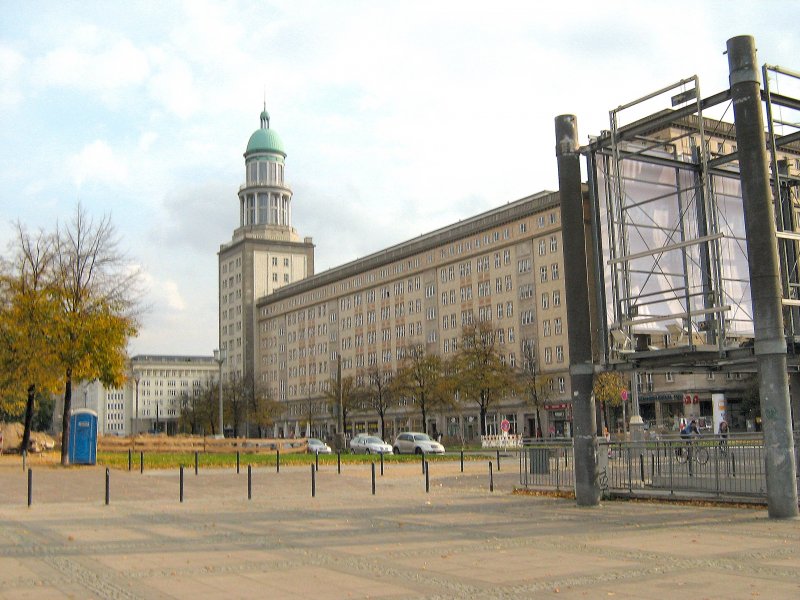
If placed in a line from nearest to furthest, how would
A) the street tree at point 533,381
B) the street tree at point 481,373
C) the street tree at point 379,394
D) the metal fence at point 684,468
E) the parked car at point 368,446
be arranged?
the metal fence at point 684,468
the parked car at point 368,446
the street tree at point 481,373
the street tree at point 533,381
the street tree at point 379,394

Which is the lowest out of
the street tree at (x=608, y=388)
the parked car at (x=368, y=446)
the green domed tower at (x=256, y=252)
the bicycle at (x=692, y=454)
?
the parked car at (x=368, y=446)

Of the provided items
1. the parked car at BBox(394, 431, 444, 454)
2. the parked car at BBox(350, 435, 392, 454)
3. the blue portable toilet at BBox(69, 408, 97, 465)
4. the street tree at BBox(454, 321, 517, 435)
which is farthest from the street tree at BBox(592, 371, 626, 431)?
the blue portable toilet at BBox(69, 408, 97, 465)

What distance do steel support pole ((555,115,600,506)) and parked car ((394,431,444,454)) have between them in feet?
114

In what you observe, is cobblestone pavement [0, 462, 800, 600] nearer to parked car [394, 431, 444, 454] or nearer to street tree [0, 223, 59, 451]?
street tree [0, 223, 59, 451]

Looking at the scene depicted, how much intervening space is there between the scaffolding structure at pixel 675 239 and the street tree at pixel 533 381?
169 feet

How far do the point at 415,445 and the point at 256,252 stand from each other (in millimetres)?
92129

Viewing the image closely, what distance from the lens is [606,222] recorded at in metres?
20.2

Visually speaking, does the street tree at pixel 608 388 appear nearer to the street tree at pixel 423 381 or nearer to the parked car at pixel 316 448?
the street tree at pixel 423 381

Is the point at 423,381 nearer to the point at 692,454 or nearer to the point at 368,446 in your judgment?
the point at 368,446

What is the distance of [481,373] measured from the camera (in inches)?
2749

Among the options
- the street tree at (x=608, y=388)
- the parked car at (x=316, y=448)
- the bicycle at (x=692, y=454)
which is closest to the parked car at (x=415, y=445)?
the parked car at (x=316, y=448)

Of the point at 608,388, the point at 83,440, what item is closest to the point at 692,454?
the point at 83,440

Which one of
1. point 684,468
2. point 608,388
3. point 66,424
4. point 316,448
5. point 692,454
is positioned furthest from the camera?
point 608,388

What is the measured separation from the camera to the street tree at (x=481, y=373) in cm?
6956
